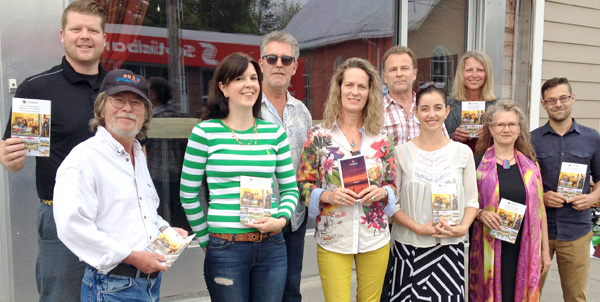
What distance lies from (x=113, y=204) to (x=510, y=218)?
2383mm

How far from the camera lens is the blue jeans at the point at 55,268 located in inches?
87.6

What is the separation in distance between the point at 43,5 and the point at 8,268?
191 centimetres

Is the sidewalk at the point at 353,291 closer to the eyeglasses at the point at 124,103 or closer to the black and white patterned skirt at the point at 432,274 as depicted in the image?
the black and white patterned skirt at the point at 432,274

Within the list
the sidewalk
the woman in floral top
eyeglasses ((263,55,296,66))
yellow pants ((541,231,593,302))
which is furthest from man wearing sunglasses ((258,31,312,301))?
yellow pants ((541,231,593,302))

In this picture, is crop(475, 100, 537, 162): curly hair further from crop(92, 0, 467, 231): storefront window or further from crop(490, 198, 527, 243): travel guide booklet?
crop(92, 0, 467, 231): storefront window

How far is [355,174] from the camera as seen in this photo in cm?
247

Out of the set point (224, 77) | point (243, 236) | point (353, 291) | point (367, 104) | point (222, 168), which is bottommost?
point (353, 291)

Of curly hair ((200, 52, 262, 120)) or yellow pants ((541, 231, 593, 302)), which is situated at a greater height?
curly hair ((200, 52, 262, 120))

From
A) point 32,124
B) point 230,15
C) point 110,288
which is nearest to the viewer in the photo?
point 110,288

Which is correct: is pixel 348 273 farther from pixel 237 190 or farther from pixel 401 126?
pixel 401 126

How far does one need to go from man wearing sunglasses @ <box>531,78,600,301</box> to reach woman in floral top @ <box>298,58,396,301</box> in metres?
1.45

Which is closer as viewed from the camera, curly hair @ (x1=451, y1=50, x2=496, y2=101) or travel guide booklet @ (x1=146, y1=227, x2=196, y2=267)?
travel guide booklet @ (x1=146, y1=227, x2=196, y2=267)

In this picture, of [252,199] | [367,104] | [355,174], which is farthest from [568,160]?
[252,199]

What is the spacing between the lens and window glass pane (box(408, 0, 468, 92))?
17.1 ft
